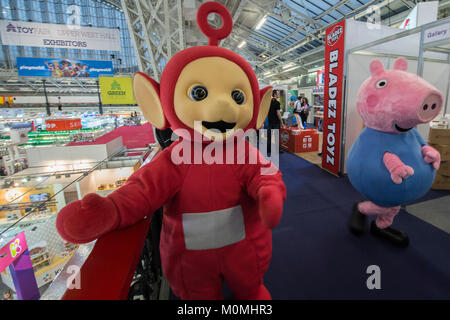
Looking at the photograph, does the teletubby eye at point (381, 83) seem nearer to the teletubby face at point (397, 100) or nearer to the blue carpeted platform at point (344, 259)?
the teletubby face at point (397, 100)

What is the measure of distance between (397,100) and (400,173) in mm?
493

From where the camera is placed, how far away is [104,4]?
70.5ft

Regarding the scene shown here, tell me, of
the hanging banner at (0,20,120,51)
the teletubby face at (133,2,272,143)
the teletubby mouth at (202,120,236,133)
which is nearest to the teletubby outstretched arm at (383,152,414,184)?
the teletubby face at (133,2,272,143)

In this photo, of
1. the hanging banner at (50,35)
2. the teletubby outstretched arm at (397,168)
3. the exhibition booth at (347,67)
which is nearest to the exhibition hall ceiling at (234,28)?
the hanging banner at (50,35)

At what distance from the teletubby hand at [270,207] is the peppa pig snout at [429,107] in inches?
53.2

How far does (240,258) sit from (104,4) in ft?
91.5

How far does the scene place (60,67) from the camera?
31.4ft

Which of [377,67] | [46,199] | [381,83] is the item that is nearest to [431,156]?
[381,83]

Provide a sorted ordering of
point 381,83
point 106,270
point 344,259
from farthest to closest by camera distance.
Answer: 1. point 344,259
2. point 381,83
3. point 106,270

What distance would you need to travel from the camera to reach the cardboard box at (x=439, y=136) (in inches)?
124

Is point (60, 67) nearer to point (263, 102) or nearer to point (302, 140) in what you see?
point (302, 140)

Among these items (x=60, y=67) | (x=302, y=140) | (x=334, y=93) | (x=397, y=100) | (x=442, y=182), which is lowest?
(x=442, y=182)

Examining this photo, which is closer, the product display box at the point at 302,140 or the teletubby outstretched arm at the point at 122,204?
the teletubby outstretched arm at the point at 122,204
